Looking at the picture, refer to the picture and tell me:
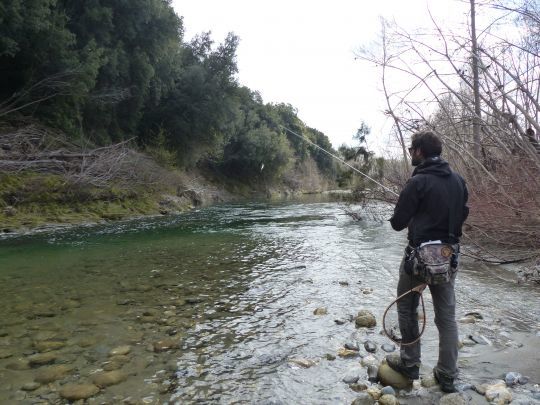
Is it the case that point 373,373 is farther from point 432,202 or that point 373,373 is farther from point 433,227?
point 432,202

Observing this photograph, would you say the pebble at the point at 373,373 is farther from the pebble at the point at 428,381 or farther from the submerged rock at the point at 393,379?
the pebble at the point at 428,381

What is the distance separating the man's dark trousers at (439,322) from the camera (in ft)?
10.6

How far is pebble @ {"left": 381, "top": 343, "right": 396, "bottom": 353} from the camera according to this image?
13.4 ft

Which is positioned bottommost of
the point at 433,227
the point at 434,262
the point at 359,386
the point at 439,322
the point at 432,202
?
the point at 359,386

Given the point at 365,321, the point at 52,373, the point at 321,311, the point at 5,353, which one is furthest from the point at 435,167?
the point at 5,353

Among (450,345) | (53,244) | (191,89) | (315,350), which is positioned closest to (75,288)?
(315,350)

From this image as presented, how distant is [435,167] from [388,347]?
1951 millimetres

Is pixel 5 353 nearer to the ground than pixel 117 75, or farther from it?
nearer to the ground

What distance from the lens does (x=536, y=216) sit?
627 cm

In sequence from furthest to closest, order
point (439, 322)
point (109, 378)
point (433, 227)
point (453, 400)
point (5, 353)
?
point (5, 353) → point (109, 378) → point (439, 322) → point (433, 227) → point (453, 400)

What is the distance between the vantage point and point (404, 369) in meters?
3.38

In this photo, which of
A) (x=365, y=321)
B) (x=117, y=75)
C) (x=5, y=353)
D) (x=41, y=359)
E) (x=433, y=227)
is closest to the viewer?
(x=433, y=227)

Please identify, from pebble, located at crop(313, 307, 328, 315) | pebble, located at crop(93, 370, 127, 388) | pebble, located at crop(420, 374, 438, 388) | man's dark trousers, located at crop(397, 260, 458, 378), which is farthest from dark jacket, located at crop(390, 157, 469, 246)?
pebble, located at crop(93, 370, 127, 388)

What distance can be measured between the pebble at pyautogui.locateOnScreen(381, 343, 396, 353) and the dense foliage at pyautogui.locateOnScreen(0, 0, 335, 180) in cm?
1509
